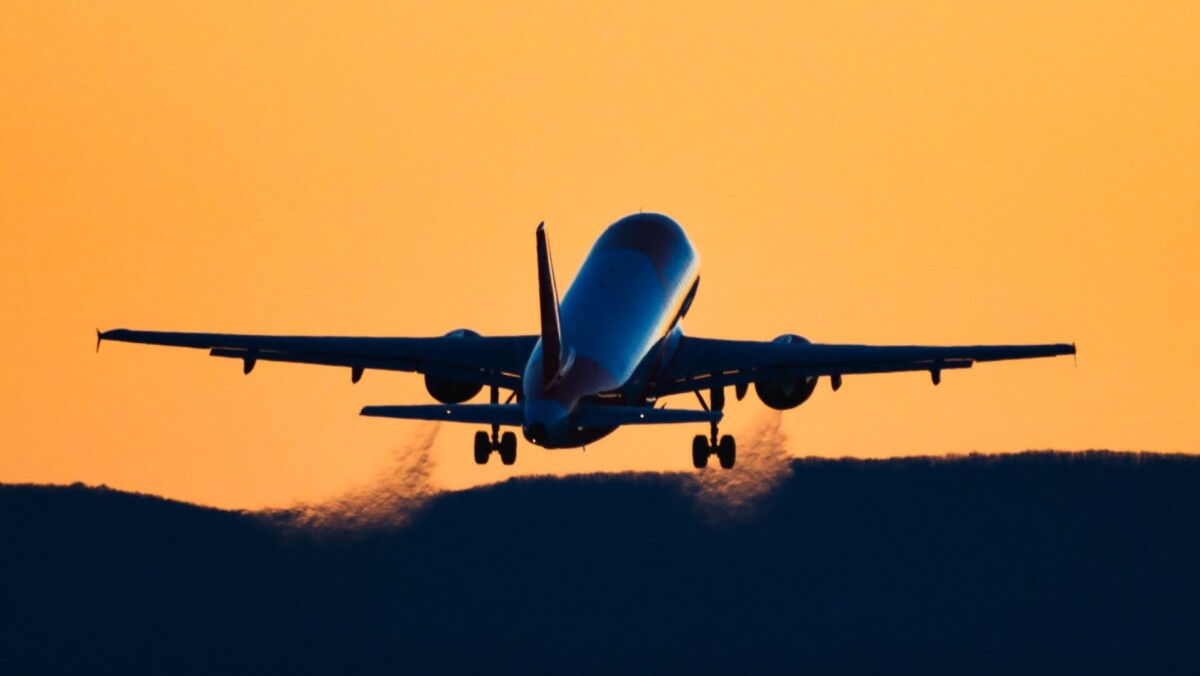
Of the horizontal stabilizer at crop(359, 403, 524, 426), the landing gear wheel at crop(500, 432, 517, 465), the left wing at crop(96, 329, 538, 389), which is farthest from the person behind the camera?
the left wing at crop(96, 329, 538, 389)

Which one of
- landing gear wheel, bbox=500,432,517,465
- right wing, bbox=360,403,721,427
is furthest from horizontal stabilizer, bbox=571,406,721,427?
landing gear wheel, bbox=500,432,517,465

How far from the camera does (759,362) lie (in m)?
102

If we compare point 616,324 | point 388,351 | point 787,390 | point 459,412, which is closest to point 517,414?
point 459,412

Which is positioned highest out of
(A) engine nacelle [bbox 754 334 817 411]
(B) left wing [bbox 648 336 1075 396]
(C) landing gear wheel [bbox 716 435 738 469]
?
(B) left wing [bbox 648 336 1075 396]

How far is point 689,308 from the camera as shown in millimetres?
109500

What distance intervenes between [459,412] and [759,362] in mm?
16513

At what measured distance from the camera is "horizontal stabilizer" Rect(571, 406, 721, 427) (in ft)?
285

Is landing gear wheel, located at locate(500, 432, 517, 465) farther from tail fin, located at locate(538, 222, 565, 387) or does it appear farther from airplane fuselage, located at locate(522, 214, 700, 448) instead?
tail fin, located at locate(538, 222, 565, 387)

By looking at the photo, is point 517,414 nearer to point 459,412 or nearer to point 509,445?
point 459,412

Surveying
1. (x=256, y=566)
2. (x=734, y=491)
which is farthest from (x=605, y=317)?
(x=256, y=566)

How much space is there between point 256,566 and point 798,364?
8870cm

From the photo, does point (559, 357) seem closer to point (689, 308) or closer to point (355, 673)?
point (689, 308)

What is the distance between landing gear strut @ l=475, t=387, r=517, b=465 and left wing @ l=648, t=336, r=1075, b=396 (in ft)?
19.3

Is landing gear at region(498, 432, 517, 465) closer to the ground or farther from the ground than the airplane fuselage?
closer to the ground
